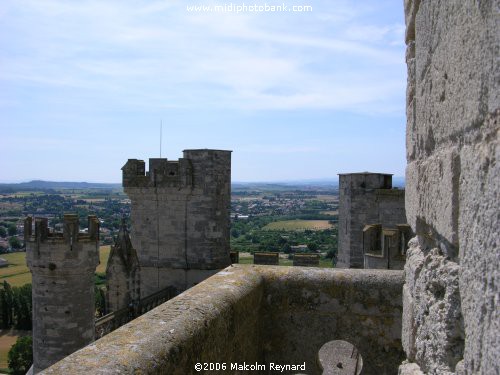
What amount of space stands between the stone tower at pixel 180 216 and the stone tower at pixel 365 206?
333 centimetres

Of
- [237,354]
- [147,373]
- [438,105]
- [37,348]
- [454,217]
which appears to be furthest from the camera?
[37,348]

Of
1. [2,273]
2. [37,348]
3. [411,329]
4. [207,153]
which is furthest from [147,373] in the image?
[2,273]

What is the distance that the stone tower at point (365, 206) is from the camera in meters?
13.3

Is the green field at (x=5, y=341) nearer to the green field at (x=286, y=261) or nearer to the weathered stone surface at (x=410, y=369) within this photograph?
the green field at (x=286, y=261)

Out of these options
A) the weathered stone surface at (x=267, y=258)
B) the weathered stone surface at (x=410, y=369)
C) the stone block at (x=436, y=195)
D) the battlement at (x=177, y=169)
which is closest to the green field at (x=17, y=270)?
the battlement at (x=177, y=169)

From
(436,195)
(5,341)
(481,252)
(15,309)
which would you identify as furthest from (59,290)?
(15,309)

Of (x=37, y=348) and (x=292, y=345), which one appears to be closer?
(x=292, y=345)

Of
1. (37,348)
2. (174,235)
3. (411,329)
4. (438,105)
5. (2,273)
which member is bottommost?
(2,273)

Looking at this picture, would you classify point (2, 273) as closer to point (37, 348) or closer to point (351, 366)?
point (37, 348)

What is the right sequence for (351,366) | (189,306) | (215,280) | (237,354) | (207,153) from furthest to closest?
(207,153) → (351,366) → (215,280) → (237,354) → (189,306)

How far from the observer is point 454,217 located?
166 cm

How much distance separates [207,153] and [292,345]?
370 inches

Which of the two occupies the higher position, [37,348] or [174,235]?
[174,235]

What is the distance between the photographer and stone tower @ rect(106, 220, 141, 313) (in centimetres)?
1200
